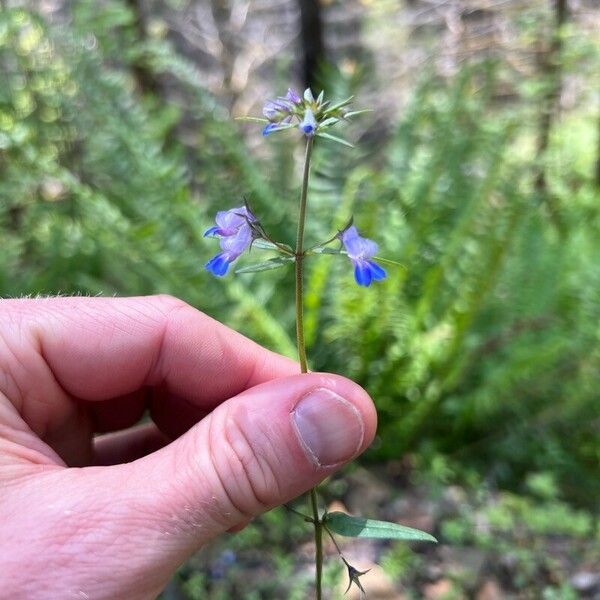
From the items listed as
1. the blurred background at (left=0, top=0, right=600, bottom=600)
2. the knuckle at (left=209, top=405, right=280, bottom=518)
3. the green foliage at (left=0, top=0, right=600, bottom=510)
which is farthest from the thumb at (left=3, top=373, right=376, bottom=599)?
the green foliage at (left=0, top=0, right=600, bottom=510)

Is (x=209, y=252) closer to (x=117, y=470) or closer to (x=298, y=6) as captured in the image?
(x=117, y=470)

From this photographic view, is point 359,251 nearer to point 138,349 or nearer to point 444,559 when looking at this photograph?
point 138,349

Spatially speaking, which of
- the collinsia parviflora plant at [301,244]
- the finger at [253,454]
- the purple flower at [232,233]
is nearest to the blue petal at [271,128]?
the collinsia parviflora plant at [301,244]

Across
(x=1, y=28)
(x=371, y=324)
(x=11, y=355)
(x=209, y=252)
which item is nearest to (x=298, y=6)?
(x=1, y=28)

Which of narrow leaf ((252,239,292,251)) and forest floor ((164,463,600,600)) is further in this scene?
forest floor ((164,463,600,600))

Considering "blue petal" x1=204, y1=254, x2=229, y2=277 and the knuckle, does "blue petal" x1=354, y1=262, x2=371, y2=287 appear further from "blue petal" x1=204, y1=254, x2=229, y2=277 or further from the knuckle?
the knuckle
